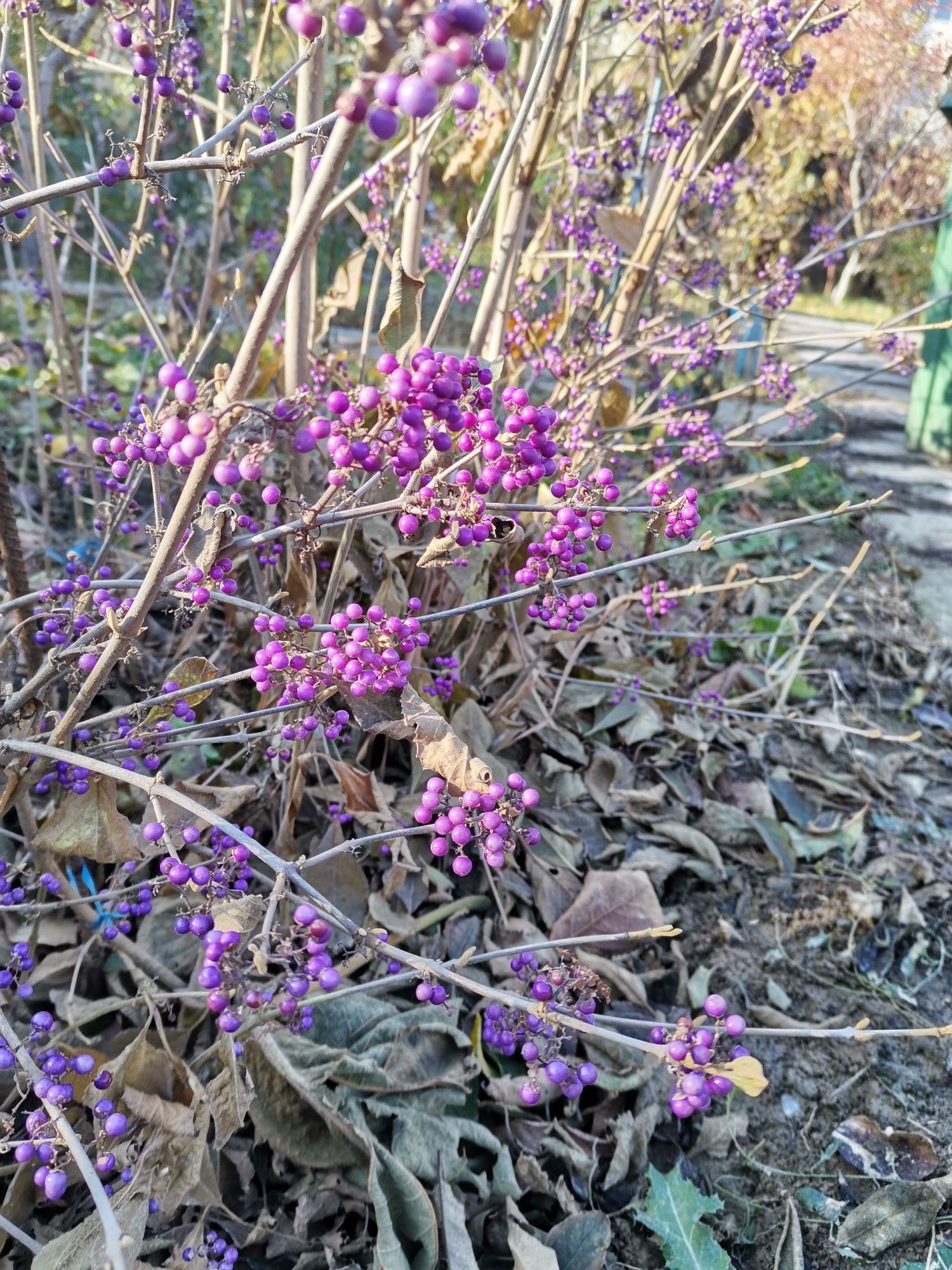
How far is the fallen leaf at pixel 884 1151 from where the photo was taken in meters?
1.48

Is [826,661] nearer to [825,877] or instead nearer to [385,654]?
[825,877]

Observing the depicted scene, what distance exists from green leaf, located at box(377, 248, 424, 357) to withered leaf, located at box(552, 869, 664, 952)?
1121 mm

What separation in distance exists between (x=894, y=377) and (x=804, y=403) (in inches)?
283

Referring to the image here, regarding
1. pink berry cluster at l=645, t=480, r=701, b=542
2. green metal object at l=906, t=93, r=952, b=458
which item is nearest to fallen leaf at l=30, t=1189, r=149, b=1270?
pink berry cluster at l=645, t=480, r=701, b=542

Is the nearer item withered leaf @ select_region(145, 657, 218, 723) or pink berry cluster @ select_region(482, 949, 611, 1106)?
pink berry cluster @ select_region(482, 949, 611, 1106)

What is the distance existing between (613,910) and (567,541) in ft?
3.24

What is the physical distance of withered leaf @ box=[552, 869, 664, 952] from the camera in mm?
1760

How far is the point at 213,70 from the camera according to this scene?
7164mm

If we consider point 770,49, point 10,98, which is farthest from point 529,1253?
point 770,49

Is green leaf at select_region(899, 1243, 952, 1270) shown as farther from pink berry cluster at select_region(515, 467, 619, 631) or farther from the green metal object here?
the green metal object

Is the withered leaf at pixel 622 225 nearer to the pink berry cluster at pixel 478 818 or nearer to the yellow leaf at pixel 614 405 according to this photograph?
the yellow leaf at pixel 614 405

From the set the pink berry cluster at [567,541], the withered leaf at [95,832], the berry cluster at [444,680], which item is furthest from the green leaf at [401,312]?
the berry cluster at [444,680]

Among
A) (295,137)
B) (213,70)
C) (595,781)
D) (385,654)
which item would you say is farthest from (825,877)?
(213,70)

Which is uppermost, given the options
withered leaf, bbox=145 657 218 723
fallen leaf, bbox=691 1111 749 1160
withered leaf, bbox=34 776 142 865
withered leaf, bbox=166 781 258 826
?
withered leaf, bbox=145 657 218 723
